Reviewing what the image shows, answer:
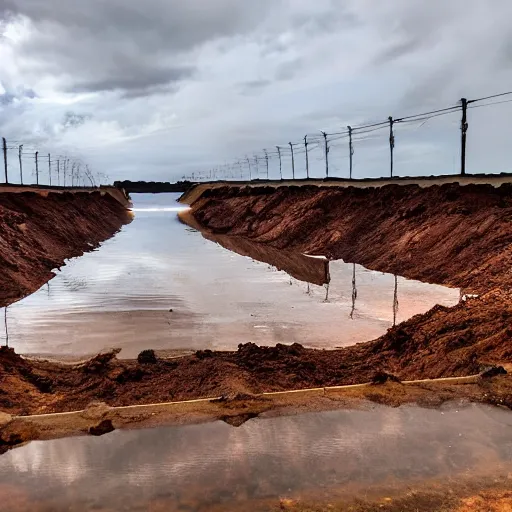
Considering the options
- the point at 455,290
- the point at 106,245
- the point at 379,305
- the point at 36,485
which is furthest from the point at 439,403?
the point at 106,245

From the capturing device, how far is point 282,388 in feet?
25.6

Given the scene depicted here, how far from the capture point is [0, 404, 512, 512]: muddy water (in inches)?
171

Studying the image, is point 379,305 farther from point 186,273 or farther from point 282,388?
point 186,273

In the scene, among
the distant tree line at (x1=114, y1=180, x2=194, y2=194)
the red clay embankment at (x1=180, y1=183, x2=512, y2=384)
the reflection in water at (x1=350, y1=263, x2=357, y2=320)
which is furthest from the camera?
the distant tree line at (x1=114, y1=180, x2=194, y2=194)

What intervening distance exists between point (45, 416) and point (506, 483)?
16.7 feet

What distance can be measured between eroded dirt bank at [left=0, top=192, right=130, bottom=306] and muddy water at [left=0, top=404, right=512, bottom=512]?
1295 centimetres

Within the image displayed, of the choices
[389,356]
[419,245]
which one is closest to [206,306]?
[389,356]

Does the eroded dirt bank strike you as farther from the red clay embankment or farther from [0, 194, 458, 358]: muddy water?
the red clay embankment

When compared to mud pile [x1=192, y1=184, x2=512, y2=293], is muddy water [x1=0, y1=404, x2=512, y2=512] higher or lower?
lower

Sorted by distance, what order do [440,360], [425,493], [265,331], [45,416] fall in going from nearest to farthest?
[425,493], [45,416], [440,360], [265,331]

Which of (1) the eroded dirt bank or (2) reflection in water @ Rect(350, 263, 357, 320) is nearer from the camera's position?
(2) reflection in water @ Rect(350, 263, 357, 320)

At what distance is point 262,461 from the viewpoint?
4.90m

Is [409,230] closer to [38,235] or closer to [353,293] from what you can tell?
[353,293]

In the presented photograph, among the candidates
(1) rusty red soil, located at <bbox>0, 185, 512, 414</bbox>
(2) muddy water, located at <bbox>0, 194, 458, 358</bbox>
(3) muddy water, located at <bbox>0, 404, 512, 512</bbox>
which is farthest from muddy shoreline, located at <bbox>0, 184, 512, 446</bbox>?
(2) muddy water, located at <bbox>0, 194, 458, 358</bbox>
